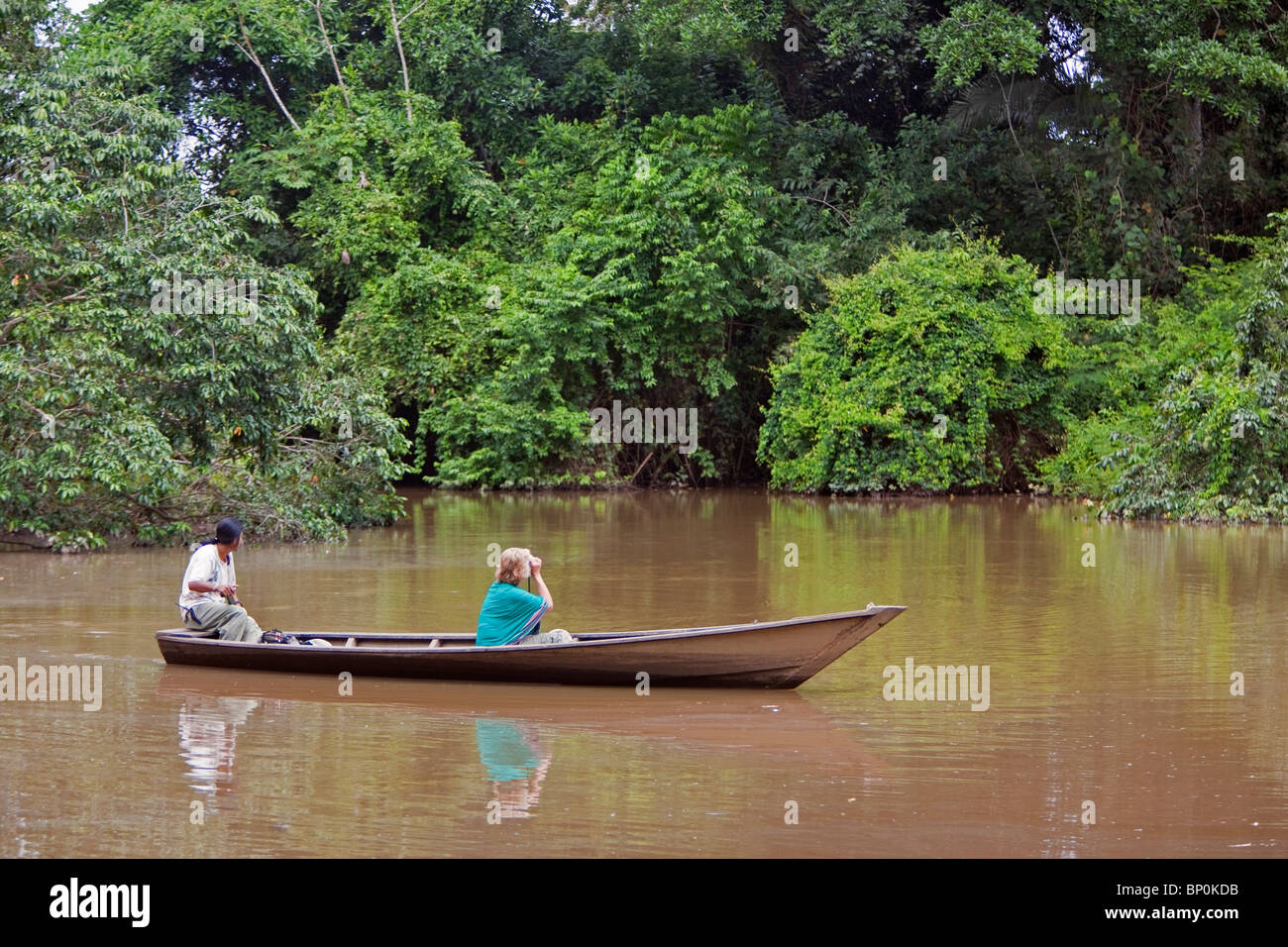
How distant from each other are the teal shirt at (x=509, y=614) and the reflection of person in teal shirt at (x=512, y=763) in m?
0.94

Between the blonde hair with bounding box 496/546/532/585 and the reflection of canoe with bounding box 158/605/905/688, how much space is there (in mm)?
537

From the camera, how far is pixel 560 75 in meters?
35.3

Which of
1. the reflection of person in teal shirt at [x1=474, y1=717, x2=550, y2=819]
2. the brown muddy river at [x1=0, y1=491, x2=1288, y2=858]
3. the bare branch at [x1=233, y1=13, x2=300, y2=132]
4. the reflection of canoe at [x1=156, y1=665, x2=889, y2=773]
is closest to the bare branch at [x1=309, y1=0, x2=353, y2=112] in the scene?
the bare branch at [x1=233, y1=13, x2=300, y2=132]

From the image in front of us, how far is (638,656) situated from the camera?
9.84 metres

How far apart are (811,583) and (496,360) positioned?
644 inches

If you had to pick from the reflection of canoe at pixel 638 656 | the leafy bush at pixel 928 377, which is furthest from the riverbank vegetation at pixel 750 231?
the reflection of canoe at pixel 638 656

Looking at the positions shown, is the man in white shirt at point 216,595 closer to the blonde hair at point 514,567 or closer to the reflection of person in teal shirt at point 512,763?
the blonde hair at point 514,567

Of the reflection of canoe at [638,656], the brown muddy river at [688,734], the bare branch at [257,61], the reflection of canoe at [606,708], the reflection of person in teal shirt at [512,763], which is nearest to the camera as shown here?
the brown muddy river at [688,734]

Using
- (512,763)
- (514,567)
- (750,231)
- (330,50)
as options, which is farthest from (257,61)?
(512,763)

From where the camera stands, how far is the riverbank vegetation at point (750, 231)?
22.7 metres

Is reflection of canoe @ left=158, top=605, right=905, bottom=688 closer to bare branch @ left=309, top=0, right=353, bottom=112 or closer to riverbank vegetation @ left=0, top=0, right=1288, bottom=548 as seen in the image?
riverbank vegetation @ left=0, top=0, right=1288, bottom=548
